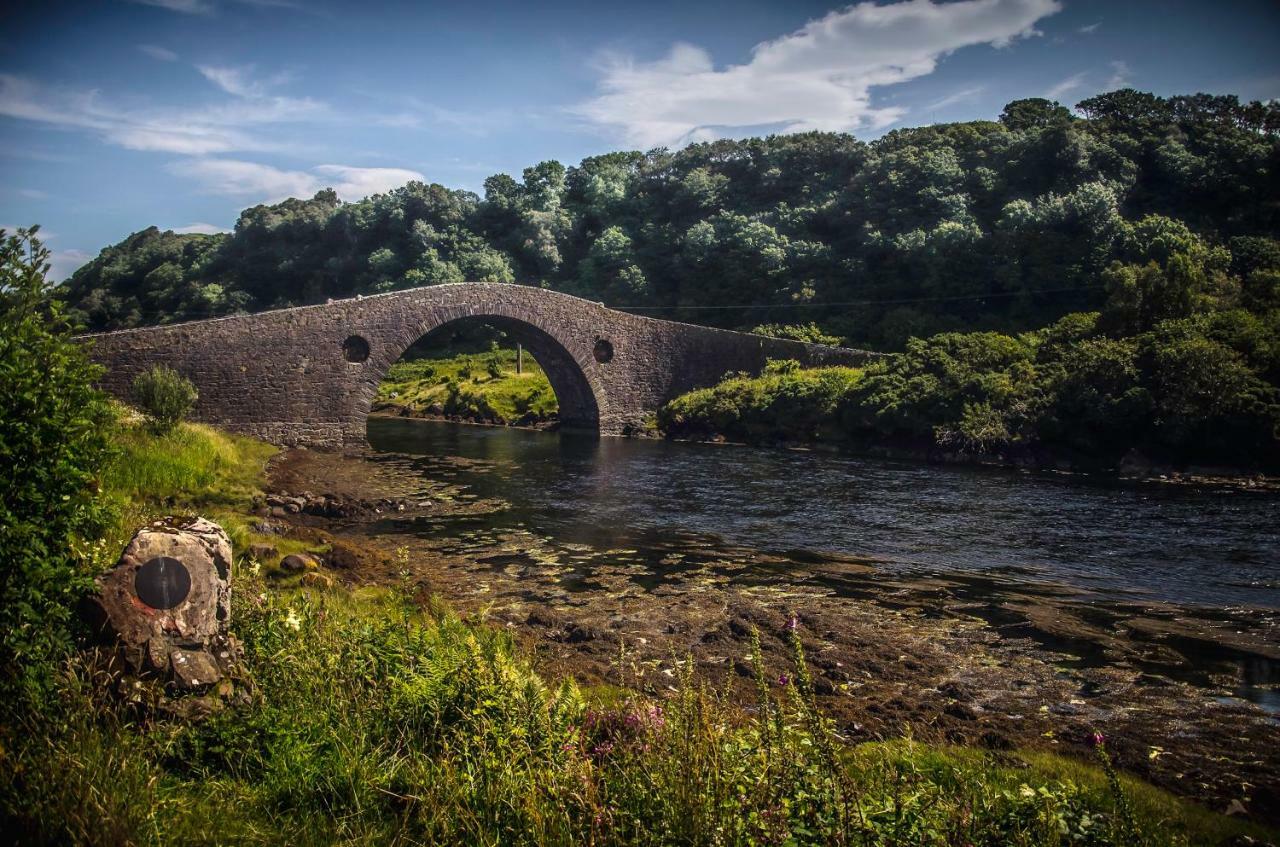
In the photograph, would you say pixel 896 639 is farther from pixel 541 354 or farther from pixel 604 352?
pixel 541 354

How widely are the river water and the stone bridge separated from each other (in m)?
4.94

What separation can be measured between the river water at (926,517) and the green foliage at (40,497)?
9.63 metres

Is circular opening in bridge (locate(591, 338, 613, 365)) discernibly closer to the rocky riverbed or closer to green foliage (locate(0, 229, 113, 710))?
the rocky riverbed

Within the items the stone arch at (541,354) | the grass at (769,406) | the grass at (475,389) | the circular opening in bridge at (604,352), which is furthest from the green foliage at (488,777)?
the grass at (475,389)

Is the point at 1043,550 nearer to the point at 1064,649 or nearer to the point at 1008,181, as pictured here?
the point at 1064,649

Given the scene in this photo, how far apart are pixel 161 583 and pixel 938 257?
43.3 metres

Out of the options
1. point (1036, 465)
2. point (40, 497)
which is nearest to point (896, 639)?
point (40, 497)

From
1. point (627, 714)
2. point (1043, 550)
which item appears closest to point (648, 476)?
point (1043, 550)

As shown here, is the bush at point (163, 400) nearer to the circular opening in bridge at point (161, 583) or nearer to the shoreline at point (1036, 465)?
the circular opening in bridge at point (161, 583)

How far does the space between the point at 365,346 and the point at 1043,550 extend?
2559 cm

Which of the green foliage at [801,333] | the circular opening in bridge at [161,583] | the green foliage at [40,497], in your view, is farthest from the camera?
the green foliage at [801,333]

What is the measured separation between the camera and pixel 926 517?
18.1 meters

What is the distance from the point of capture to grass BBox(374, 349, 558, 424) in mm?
44000

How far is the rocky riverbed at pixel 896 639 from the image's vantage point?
7.12m
